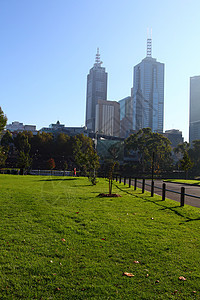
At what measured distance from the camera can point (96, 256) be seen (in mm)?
5363

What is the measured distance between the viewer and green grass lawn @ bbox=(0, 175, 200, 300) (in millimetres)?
4070

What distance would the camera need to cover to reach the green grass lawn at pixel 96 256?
13.4 ft

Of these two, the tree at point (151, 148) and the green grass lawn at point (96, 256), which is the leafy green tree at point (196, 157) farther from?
the green grass lawn at point (96, 256)

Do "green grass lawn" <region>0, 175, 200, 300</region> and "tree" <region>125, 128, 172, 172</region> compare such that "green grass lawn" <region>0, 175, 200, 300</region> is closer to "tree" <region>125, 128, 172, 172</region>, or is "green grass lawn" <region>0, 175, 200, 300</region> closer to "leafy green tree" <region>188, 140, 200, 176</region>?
"tree" <region>125, 128, 172, 172</region>

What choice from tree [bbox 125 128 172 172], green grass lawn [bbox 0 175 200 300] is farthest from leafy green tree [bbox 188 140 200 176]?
green grass lawn [bbox 0 175 200 300]

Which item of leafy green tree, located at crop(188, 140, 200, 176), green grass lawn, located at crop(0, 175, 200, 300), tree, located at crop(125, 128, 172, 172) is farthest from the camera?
leafy green tree, located at crop(188, 140, 200, 176)

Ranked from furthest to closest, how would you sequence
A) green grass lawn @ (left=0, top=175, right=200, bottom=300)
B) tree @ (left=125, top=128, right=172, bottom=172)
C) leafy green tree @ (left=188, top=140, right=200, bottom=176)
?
1. leafy green tree @ (left=188, top=140, right=200, bottom=176)
2. tree @ (left=125, top=128, right=172, bottom=172)
3. green grass lawn @ (left=0, top=175, right=200, bottom=300)

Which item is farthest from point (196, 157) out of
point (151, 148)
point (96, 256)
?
point (96, 256)

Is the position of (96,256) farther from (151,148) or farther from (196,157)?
(196,157)

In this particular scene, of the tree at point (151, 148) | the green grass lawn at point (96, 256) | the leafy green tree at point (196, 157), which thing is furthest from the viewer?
the leafy green tree at point (196, 157)

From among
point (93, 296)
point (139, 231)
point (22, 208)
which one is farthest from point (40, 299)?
point (22, 208)

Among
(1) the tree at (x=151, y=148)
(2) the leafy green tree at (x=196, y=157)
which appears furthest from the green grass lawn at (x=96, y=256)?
(2) the leafy green tree at (x=196, y=157)

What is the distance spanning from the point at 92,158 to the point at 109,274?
25733 mm

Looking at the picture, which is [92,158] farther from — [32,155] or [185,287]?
[32,155]
